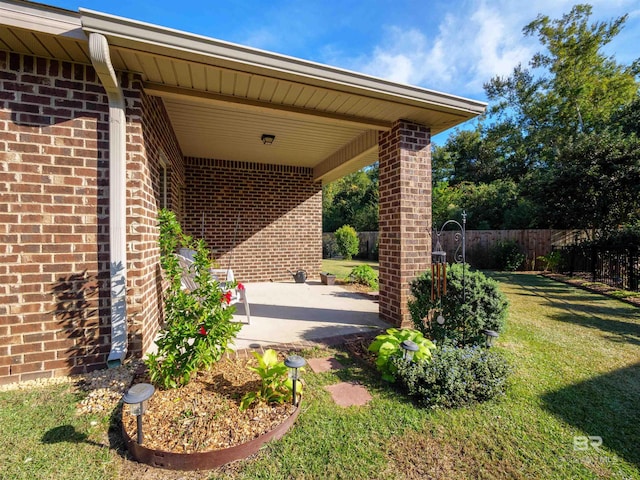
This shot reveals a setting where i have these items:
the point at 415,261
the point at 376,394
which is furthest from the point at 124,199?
the point at 415,261

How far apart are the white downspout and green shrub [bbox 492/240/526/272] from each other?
39.6 feet

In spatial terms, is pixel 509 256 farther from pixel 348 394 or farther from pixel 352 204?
pixel 352 204

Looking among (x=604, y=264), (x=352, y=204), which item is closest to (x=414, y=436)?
(x=604, y=264)

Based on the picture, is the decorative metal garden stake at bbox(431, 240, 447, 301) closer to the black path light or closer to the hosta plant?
the hosta plant

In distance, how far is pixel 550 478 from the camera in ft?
5.16

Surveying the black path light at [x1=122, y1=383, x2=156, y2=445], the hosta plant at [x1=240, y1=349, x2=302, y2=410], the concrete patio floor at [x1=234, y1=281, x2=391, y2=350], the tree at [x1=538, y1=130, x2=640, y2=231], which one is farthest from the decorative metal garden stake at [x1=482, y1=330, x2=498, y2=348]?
the tree at [x1=538, y1=130, x2=640, y2=231]

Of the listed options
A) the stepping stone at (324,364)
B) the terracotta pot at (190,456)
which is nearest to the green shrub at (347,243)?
the stepping stone at (324,364)

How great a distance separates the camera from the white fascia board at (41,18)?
204 cm

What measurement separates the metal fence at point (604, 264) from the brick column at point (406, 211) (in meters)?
6.28

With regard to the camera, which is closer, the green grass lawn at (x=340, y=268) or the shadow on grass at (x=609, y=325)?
the shadow on grass at (x=609, y=325)

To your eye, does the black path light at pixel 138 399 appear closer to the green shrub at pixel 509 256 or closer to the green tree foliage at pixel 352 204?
the green shrub at pixel 509 256

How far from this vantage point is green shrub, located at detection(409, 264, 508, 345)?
2986 mm

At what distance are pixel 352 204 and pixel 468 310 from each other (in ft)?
68.2

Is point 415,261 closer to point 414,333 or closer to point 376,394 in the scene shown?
point 414,333
